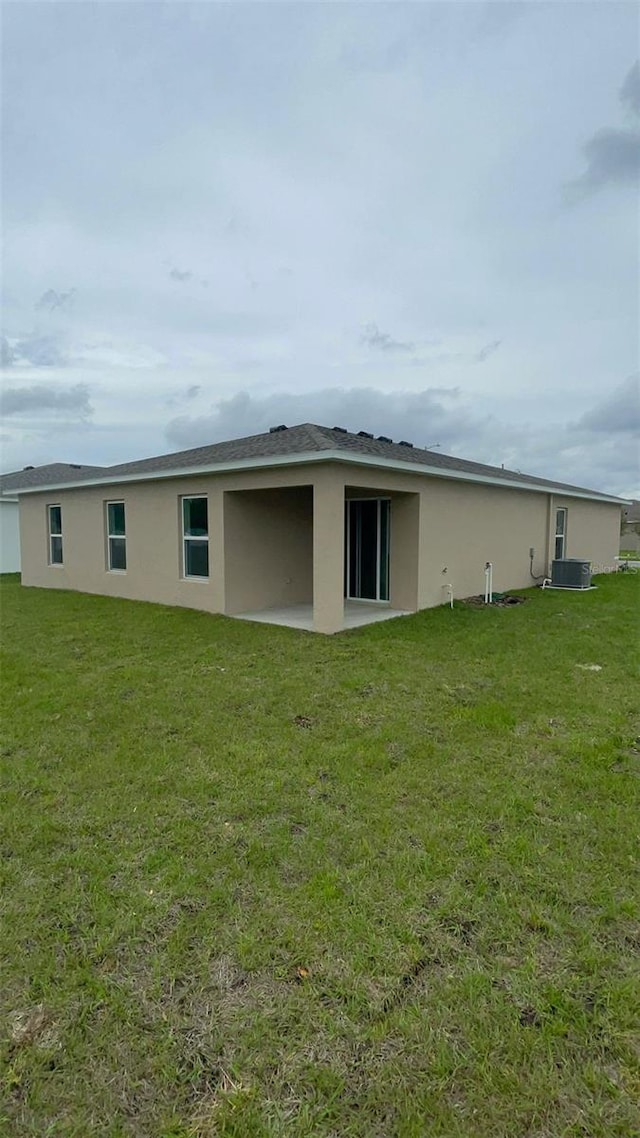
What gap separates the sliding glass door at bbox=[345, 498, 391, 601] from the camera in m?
11.1

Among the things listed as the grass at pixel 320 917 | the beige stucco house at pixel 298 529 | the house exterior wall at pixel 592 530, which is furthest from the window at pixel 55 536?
the house exterior wall at pixel 592 530

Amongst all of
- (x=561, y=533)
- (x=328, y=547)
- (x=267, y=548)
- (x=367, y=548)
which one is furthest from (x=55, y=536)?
(x=561, y=533)

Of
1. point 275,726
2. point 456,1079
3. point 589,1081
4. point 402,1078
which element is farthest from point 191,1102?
point 275,726

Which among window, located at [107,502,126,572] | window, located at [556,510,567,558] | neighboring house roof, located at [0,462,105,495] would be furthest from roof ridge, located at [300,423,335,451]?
neighboring house roof, located at [0,462,105,495]

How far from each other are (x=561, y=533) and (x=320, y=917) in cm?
1577

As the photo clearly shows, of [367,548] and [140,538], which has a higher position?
[140,538]

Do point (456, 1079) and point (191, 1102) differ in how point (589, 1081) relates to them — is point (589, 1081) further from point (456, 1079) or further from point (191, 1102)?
point (191, 1102)

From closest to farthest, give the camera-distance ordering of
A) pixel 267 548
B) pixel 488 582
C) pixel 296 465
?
1. pixel 296 465
2. pixel 267 548
3. pixel 488 582

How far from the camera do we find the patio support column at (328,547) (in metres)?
8.38

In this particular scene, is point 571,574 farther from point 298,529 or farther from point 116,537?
point 116,537

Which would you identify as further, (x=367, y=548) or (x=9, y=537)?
(x=9, y=537)

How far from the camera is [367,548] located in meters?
11.5

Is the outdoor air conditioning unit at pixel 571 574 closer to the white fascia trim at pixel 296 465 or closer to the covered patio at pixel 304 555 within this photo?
the white fascia trim at pixel 296 465

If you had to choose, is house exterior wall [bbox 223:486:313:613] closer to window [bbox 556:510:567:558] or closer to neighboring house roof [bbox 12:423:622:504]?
neighboring house roof [bbox 12:423:622:504]
